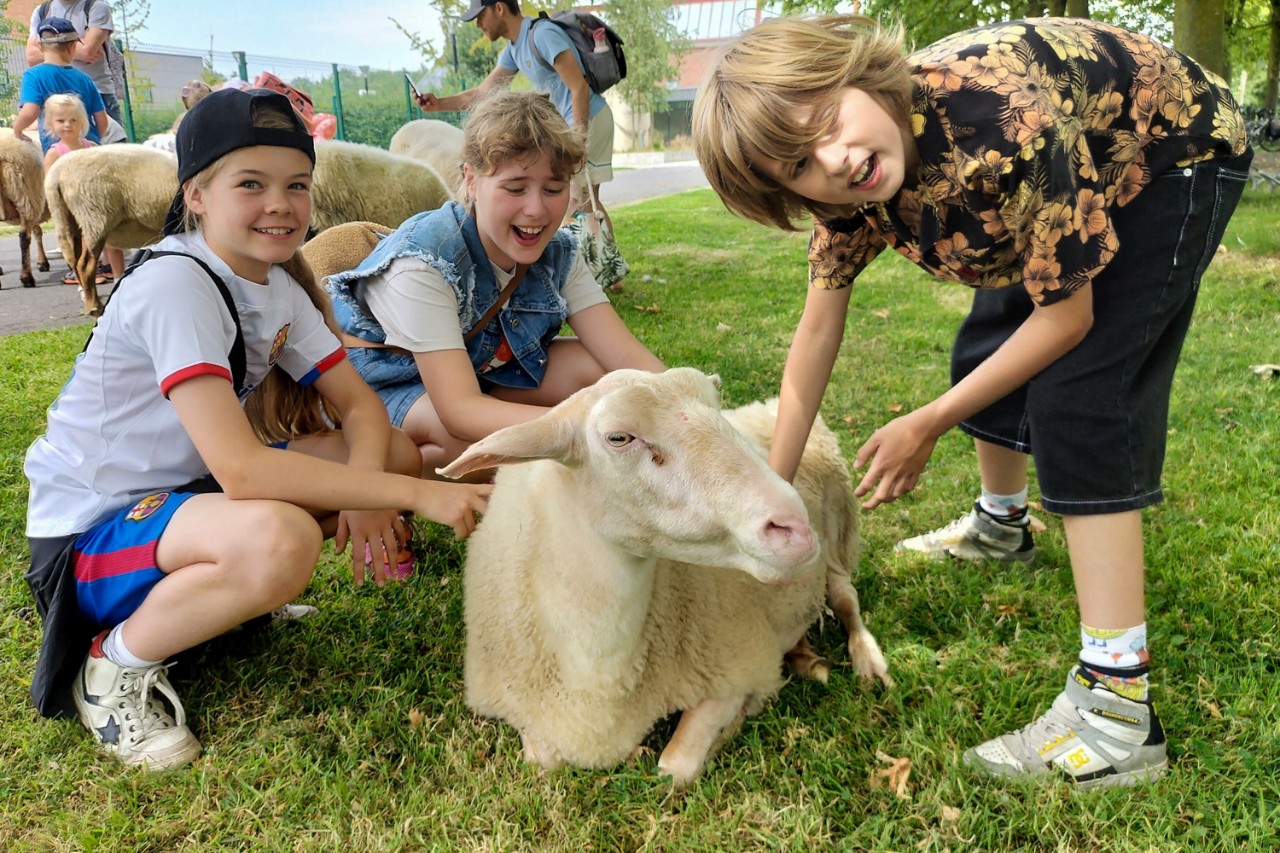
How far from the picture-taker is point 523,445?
72.9 inches

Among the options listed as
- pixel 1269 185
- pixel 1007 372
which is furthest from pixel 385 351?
pixel 1269 185

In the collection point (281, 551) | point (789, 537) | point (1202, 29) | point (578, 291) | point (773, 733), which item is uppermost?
point (1202, 29)

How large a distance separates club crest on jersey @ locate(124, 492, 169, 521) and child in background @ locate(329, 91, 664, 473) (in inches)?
33.7

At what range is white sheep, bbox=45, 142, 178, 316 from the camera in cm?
684

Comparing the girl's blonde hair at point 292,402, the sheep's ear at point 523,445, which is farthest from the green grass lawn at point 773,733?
the sheep's ear at point 523,445

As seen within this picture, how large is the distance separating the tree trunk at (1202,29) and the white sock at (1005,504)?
1040 centimetres

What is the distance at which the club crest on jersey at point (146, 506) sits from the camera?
86.8 inches

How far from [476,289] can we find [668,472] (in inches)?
57.5

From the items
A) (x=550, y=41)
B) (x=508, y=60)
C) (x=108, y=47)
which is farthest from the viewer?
(x=108, y=47)

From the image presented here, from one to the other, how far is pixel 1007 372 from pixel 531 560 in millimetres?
1284

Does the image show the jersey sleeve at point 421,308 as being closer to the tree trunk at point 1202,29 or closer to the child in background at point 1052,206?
the child in background at point 1052,206

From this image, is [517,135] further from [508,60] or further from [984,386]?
[508,60]

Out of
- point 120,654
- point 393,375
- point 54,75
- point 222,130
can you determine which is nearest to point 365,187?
point 393,375

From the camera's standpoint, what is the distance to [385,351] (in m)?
3.24
